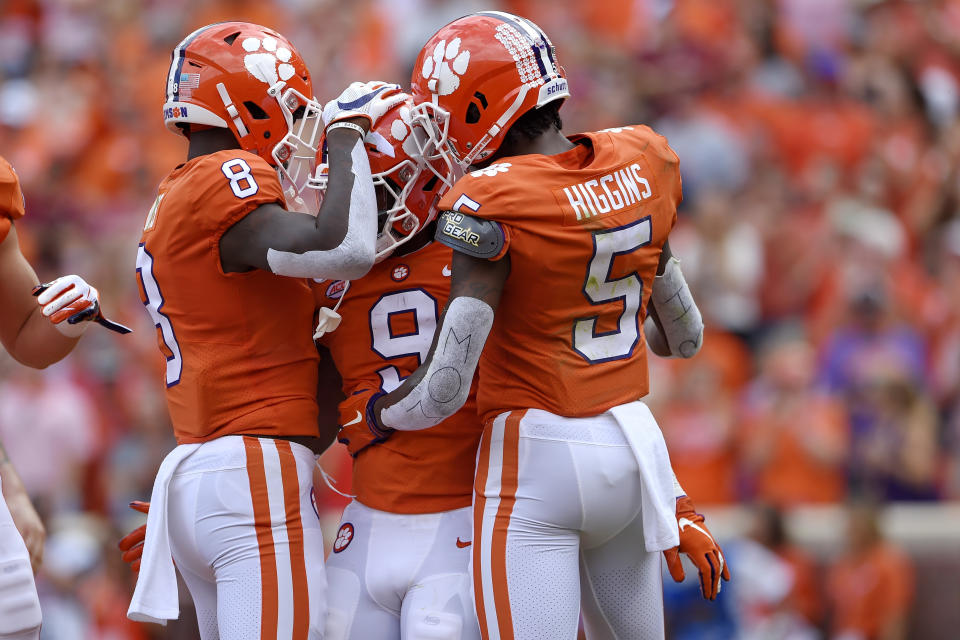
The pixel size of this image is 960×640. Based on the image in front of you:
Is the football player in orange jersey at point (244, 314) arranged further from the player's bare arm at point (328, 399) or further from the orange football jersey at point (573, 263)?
the orange football jersey at point (573, 263)

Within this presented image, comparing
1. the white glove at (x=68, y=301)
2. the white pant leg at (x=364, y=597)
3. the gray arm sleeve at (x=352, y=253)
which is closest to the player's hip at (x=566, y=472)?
the white pant leg at (x=364, y=597)

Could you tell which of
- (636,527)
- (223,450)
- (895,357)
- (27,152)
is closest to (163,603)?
(223,450)

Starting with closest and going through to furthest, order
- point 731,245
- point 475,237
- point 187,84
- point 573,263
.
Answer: point 475,237 → point 573,263 → point 187,84 → point 731,245

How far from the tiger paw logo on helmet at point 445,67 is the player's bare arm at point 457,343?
517 mm

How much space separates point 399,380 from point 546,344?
51 centimetres

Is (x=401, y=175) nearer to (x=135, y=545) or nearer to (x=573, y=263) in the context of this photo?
(x=573, y=263)

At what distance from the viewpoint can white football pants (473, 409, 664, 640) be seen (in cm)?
369

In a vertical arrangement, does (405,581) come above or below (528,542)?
below

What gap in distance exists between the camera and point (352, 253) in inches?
148

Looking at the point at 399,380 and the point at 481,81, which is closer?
the point at 481,81

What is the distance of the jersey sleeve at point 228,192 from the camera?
3.79m

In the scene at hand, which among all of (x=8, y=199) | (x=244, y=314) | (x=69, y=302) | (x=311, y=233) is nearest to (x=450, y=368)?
(x=311, y=233)

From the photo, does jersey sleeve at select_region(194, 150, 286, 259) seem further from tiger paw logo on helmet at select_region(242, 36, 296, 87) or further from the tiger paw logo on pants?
the tiger paw logo on pants

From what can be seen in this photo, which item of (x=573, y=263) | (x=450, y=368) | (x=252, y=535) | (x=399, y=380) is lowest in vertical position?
(x=252, y=535)
